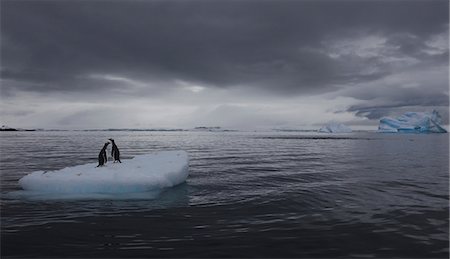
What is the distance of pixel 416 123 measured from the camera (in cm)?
16588

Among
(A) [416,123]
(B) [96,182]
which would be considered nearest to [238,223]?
(B) [96,182]

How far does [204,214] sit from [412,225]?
24.1 feet

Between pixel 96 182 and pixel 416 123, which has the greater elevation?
pixel 416 123

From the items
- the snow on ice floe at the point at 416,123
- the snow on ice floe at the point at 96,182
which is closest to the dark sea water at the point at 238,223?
the snow on ice floe at the point at 96,182

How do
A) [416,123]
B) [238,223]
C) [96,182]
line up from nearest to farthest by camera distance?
[238,223] < [96,182] < [416,123]

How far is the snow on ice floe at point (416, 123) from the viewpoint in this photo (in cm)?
15818

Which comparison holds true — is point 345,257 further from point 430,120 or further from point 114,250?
point 430,120

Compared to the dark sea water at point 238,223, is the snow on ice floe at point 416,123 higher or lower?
higher

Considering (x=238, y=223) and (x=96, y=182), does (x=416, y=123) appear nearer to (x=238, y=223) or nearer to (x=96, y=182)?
(x=238, y=223)

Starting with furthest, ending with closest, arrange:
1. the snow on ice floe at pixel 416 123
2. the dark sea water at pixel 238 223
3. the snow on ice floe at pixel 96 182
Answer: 1. the snow on ice floe at pixel 416 123
2. the snow on ice floe at pixel 96 182
3. the dark sea water at pixel 238 223

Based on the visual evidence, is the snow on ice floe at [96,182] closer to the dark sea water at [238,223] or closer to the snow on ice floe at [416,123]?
the dark sea water at [238,223]

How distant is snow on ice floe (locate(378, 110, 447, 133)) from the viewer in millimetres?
158175

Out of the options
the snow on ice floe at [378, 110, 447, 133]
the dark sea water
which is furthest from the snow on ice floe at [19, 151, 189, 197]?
the snow on ice floe at [378, 110, 447, 133]

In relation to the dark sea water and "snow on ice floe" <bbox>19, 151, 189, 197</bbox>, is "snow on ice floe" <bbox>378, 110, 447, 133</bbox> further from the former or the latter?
"snow on ice floe" <bbox>19, 151, 189, 197</bbox>
